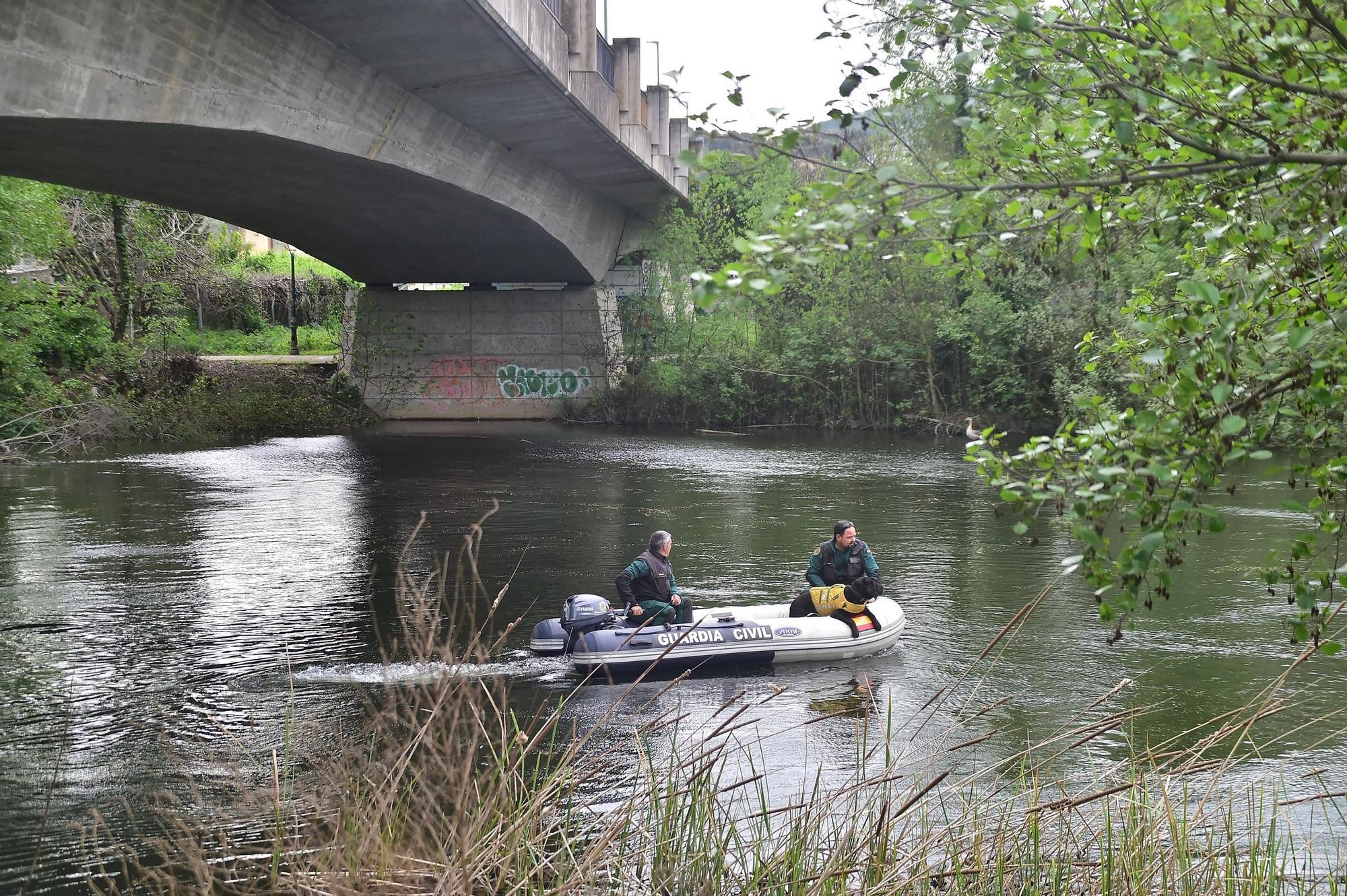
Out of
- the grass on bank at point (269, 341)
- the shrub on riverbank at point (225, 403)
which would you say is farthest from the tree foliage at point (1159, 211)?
the grass on bank at point (269, 341)

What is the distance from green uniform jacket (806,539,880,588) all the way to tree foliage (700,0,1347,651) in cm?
738

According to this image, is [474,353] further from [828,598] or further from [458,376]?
[828,598]

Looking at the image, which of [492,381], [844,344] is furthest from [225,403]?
[844,344]

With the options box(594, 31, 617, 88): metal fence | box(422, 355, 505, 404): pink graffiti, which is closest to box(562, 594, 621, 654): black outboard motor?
box(594, 31, 617, 88): metal fence

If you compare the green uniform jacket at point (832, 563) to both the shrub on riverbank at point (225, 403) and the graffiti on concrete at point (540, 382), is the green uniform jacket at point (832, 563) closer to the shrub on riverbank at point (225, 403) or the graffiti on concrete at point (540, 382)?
the shrub on riverbank at point (225, 403)

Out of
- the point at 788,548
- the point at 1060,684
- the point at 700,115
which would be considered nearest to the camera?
the point at 700,115

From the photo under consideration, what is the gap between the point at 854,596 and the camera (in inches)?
454

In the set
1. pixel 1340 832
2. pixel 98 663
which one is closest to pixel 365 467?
pixel 98 663

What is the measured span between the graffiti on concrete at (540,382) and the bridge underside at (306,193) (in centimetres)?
405

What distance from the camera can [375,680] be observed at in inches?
407

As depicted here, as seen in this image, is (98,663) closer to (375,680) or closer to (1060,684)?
(375,680)

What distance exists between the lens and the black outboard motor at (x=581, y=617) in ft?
34.9

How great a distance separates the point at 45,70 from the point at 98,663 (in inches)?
211

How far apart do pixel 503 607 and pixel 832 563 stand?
13.0 ft
